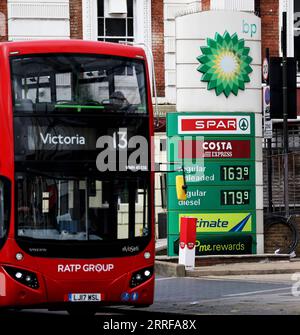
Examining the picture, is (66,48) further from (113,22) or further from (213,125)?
(113,22)

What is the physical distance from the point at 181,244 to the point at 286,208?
388cm

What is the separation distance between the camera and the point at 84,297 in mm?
17078

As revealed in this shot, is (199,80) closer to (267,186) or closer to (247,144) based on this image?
(247,144)

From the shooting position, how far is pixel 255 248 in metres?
27.3

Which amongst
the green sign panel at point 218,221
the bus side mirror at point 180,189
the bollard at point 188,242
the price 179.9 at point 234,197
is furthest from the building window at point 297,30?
the bollard at point 188,242

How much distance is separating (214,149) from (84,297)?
10401mm

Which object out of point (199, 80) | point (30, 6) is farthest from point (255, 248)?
point (30, 6)

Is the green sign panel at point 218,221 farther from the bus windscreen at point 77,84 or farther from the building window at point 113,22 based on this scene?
the bus windscreen at point 77,84

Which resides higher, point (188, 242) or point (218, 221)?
point (218, 221)

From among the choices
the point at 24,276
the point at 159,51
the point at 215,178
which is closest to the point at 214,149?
the point at 215,178

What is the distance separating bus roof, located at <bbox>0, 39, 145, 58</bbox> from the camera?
17.2 meters

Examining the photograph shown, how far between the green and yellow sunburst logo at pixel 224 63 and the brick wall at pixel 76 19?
7.03m

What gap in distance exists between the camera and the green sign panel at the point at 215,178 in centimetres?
2681
